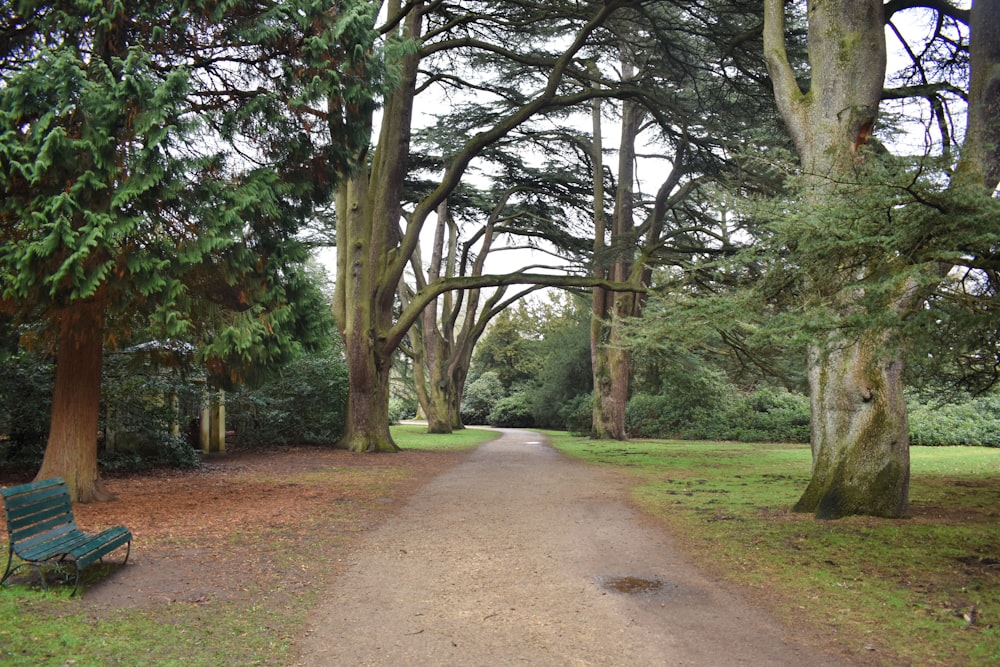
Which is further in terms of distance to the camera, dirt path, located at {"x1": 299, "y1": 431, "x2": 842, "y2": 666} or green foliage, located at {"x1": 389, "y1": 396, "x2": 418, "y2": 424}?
green foliage, located at {"x1": 389, "y1": 396, "x2": 418, "y2": 424}

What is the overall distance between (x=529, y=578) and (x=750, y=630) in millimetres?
1832

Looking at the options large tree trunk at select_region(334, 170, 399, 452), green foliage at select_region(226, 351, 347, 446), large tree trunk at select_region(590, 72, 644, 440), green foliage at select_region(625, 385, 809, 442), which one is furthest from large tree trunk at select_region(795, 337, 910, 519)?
green foliage at select_region(625, 385, 809, 442)

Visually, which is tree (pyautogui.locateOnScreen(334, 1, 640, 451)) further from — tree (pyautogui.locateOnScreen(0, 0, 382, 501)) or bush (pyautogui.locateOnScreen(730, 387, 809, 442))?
bush (pyautogui.locateOnScreen(730, 387, 809, 442))

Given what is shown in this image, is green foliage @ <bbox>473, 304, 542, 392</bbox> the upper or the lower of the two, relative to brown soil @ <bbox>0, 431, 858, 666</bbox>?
upper

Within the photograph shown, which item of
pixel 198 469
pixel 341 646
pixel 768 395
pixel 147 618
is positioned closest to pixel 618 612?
pixel 341 646

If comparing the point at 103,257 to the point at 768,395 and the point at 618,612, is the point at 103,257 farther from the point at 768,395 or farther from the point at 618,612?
the point at 768,395

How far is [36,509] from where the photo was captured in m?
5.34

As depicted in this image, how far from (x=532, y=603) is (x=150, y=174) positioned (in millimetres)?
5818

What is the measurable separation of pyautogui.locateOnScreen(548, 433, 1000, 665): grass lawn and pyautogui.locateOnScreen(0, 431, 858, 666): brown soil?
1.23ft

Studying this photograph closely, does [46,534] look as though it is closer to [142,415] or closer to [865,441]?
[142,415]

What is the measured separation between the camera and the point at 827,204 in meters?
4.98

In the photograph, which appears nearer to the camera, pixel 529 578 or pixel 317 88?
pixel 529 578

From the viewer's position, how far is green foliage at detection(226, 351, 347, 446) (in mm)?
18750

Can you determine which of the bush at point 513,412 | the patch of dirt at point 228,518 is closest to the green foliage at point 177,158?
the patch of dirt at point 228,518
